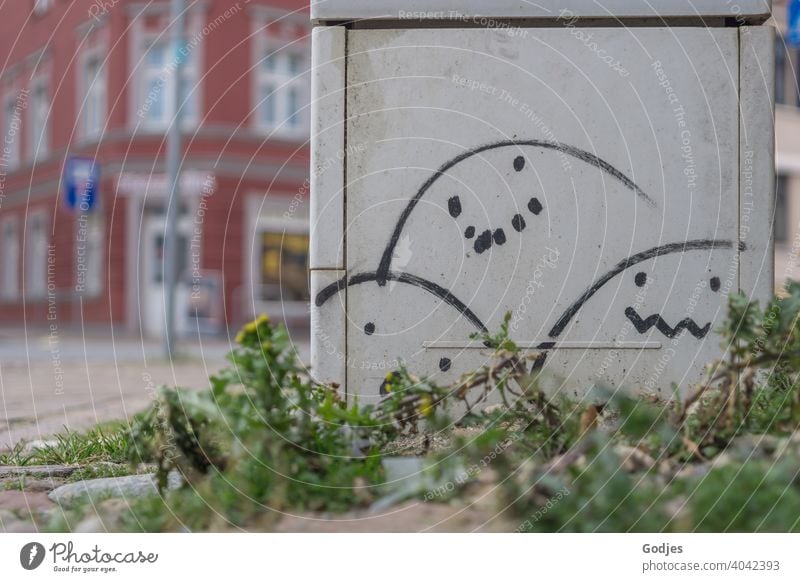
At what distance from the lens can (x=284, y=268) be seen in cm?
1534

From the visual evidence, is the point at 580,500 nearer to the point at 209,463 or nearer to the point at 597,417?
the point at 597,417

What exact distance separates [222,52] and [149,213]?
287 cm

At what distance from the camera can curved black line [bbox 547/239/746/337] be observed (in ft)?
9.74

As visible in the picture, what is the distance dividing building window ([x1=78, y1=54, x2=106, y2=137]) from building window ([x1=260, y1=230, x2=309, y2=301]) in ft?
10.7

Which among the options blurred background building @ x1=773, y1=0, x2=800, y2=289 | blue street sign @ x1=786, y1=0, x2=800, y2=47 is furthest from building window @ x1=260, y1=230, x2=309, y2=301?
blue street sign @ x1=786, y1=0, x2=800, y2=47

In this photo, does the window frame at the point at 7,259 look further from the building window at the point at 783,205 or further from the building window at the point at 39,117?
the building window at the point at 783,205

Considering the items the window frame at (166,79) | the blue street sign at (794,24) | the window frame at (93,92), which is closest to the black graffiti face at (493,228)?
the blue street sign at (794,24)

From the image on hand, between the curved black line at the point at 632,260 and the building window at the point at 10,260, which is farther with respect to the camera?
the building window at the point at 10,260

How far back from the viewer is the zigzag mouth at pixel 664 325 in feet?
9.77

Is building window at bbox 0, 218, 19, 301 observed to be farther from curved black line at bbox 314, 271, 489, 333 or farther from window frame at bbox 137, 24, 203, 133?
curved black line at bbox 314, 271, 489, 333

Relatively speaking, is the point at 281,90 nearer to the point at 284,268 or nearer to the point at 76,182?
the point at 284,268

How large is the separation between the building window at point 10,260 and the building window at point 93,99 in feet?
12.4

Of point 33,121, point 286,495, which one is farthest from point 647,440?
point 33,121
